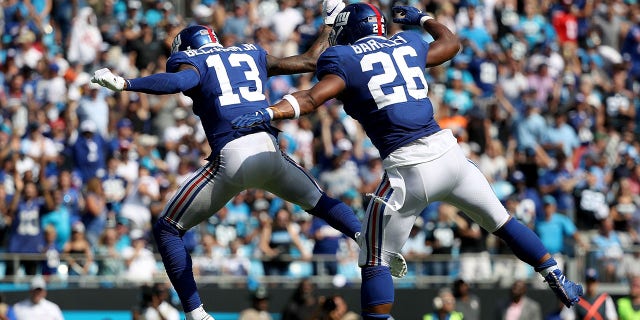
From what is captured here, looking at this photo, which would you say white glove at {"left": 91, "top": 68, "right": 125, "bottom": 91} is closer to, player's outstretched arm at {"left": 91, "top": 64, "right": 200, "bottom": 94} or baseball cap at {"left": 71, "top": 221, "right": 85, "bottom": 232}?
player's outstretched arm at {"left": 91, "top": 64, "right": 200, "bottom": 94}

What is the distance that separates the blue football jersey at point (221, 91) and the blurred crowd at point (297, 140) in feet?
20.1

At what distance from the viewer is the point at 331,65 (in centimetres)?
947

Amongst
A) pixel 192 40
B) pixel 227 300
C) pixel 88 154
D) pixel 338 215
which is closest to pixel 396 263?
pixel 338 215

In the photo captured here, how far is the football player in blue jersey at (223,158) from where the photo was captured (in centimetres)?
1048

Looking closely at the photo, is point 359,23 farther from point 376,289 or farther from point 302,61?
point 376,289

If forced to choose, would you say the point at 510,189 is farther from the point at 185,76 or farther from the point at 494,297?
the point at 185,76

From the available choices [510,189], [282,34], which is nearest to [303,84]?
[282,34]

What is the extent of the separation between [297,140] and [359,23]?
379 inches

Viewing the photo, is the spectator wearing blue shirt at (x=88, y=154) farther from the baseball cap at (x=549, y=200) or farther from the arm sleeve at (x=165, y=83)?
the arm sleeve at (x=165, y=83)

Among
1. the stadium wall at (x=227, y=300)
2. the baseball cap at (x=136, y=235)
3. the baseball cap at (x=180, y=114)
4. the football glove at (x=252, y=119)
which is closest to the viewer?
the football glove at (x=252, y=119)

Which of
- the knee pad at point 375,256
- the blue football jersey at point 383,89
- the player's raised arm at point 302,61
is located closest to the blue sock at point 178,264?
the player's raised arm at point 302,61

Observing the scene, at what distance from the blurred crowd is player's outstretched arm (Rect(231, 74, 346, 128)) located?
7.49 metres

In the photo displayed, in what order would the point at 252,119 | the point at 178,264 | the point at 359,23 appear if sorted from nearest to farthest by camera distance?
the point at 252,119 < the point at 359,23 < the point at 178,264

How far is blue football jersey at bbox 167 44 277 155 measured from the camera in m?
10.5
